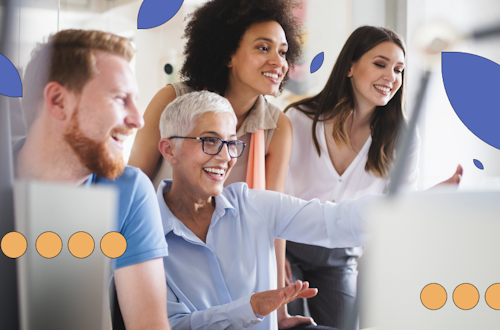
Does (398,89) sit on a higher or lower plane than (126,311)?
higher

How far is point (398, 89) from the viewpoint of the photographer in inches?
32.4

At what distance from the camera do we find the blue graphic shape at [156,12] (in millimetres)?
753

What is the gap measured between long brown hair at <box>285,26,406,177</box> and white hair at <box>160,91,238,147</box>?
18 centimetres

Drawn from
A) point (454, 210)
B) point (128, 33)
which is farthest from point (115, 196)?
point (454, 210)

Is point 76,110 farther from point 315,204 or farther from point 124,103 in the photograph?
point 315,204

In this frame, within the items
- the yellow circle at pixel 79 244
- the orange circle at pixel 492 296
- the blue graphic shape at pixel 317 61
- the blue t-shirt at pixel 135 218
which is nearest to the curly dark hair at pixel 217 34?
the blue graphic shape at pixel 317 61

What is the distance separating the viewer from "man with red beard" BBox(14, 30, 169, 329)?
68 cm

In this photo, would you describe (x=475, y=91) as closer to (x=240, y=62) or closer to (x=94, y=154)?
(x=240, y=62)

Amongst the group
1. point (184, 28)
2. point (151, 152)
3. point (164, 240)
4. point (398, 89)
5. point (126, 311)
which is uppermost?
point (184, 28)

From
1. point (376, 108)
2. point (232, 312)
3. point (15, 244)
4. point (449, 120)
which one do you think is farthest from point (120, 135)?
point (449, 120)

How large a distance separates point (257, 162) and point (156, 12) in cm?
32

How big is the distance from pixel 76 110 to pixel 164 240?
25 centimetres

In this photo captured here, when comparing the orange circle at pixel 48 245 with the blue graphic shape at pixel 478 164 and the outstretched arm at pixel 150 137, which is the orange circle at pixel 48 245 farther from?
the blue graphic shape at pixel 478 164

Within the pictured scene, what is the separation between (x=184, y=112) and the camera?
2.49 feet
